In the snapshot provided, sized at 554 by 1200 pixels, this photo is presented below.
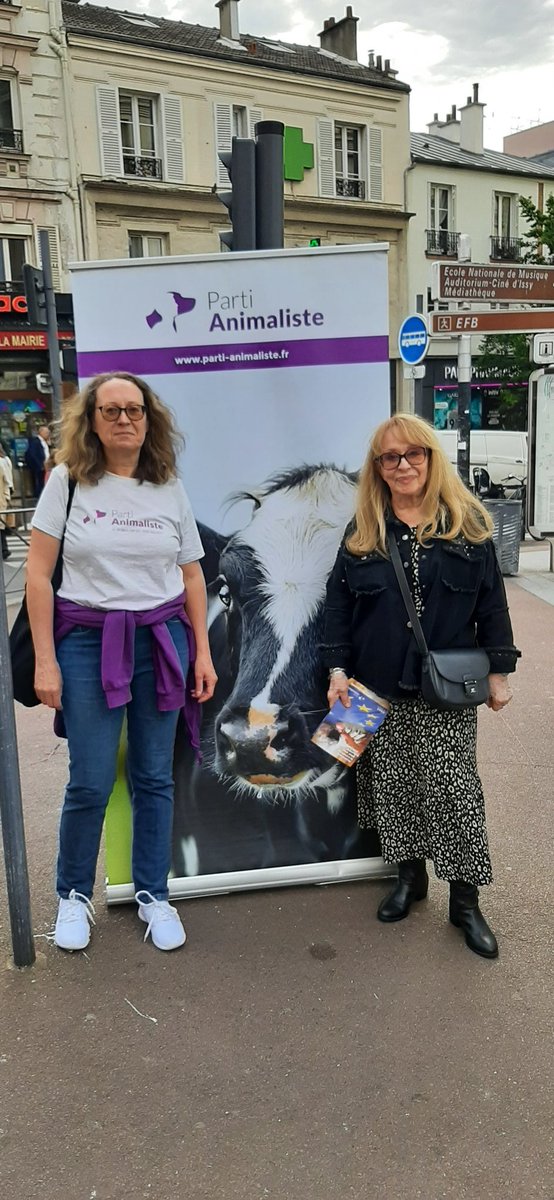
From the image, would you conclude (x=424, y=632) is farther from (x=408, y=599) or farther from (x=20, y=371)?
(x=20, y=371)

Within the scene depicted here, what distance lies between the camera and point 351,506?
2.95 metres

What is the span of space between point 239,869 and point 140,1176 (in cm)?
125

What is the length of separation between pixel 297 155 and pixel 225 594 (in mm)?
Answer: 22750

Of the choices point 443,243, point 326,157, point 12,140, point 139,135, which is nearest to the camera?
point 12,140

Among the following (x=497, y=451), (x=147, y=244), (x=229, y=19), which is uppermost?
(x=229, y=19)

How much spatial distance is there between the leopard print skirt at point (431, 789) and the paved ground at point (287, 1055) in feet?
0.97

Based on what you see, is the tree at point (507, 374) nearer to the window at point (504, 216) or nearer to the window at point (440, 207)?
the window at point (440, 207)

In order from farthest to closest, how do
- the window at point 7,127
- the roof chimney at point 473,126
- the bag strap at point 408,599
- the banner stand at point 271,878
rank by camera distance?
A: the roof chimney at point 473,126
the window at point 7,127
the banner stand at point 271,878
the bag strap at point 408,599

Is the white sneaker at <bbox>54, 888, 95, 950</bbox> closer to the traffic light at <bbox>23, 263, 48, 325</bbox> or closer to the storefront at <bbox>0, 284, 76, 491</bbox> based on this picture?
the traffic light at <bbox>23, 263, 48, 325</bbox>

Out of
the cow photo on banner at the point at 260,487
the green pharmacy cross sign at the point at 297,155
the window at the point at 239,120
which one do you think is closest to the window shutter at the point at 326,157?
the green pharmacy cross sign at the point at 297,155

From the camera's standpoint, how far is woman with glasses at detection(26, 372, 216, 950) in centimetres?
260

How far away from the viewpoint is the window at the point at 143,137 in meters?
20.0

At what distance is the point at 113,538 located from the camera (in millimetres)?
2594

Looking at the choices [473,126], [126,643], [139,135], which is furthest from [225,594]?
[473,126]
